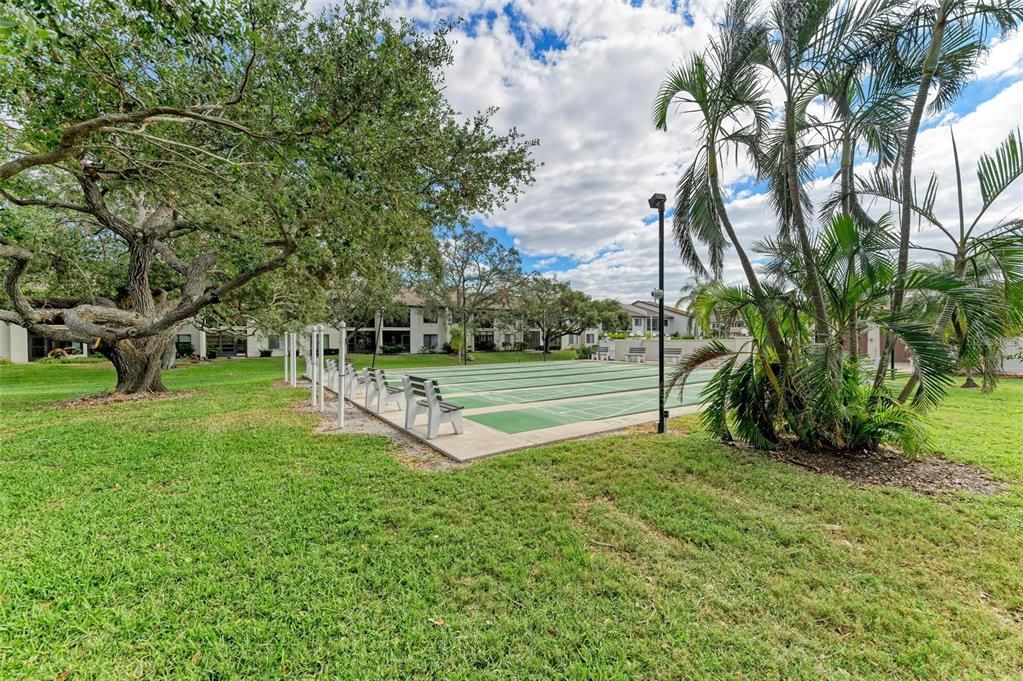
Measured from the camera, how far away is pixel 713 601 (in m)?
2.68

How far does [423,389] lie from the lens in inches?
280

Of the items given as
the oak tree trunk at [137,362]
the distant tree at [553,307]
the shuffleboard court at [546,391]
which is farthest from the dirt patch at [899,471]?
the distant tree at [553,307]

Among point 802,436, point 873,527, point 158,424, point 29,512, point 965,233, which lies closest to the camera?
point 873,527

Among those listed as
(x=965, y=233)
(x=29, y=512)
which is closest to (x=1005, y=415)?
(x=965, y=233)

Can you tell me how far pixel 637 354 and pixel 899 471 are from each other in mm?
22701

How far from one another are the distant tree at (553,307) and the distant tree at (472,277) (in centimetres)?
213

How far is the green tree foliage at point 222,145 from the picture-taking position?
4.28 meters

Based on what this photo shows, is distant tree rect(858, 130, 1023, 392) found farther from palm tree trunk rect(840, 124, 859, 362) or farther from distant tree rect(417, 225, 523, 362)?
distant tree rect(417, 225, 523, 362)

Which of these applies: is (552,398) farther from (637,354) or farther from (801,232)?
(637,354)

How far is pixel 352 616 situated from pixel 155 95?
6676 mm

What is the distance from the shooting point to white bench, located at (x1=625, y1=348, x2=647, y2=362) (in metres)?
26.9

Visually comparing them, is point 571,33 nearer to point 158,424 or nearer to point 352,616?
point 352,616

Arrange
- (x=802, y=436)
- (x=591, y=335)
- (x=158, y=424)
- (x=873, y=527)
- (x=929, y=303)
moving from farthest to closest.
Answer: (x=591, y=335)
(x=158, y=424)
(x=802, y=436)
(x=929, y=303)
(x=873, y=527)

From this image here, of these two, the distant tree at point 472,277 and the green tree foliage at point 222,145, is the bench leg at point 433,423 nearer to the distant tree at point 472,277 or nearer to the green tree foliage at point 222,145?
the green tree foliage at point 222,145
